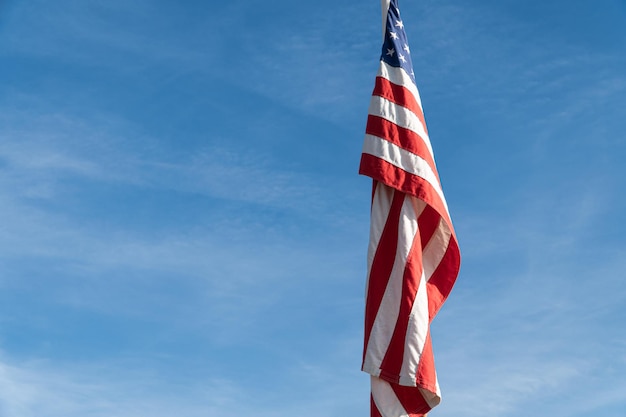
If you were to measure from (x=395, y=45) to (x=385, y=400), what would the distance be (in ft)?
21.1

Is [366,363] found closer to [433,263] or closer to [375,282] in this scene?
[375,282]

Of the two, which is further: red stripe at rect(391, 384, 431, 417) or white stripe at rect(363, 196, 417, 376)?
white stripe at rect(363, 196, 417, 376)

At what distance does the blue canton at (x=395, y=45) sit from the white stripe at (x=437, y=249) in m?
3.00

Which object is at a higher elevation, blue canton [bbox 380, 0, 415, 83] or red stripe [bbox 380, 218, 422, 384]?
blue canton [bbox 380, 0, 415, 83]

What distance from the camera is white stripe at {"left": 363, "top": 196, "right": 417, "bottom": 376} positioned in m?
13.2

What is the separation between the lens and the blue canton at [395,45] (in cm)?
1525

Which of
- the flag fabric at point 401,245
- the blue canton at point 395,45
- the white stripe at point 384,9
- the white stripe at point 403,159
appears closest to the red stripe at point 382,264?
the flag fabric at point 401,245

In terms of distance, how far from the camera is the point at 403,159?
47.0 feet

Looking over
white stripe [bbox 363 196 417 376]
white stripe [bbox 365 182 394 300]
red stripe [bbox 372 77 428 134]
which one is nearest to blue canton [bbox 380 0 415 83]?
red stripe [bbox 372 77 428 134]

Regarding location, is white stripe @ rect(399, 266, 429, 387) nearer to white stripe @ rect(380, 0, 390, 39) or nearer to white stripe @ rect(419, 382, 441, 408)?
white stripe @ rect(419, 382, 441, 408)

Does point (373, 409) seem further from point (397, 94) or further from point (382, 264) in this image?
point (397, 94)

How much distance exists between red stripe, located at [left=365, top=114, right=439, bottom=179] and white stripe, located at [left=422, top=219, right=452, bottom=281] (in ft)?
3.31

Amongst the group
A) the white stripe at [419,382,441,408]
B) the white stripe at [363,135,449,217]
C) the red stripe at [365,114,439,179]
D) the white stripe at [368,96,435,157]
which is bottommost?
the white stripe at [419,382,441,408]

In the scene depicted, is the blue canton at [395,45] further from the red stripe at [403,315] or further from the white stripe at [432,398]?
the white stripe at [432,398]
